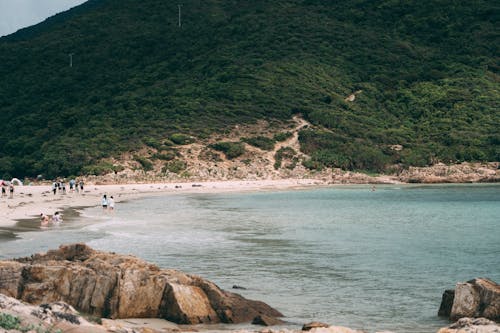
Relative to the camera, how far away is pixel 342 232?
33500 millimetres

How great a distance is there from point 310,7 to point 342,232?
97077mm

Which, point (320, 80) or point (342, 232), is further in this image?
point (320, 80)

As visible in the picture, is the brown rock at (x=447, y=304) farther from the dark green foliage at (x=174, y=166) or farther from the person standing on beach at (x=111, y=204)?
the dark green foliage at (x=174, y=166)

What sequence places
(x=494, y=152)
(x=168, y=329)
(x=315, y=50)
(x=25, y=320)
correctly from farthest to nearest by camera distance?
(x=315, y=50) < (x=494, y=152) < (x=168, y=329) < (x=25, y=320)

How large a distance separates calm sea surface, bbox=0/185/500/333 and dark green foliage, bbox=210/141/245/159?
27.6 meters

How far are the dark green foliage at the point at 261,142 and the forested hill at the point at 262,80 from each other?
409 cm

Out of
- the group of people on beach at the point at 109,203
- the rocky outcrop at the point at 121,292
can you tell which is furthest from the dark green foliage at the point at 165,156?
the rocky outcrop at the point at 121,292

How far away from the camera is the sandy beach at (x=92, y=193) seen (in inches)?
1578

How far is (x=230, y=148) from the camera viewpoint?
81.1m

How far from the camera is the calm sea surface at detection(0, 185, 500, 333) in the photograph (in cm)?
1641

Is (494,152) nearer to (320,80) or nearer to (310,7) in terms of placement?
(320,80)

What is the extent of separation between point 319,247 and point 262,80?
74.2 m

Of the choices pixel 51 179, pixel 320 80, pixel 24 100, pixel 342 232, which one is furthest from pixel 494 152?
pixel 24 100

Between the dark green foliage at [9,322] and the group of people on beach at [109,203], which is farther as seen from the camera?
the group of people on beach at [109,203]
